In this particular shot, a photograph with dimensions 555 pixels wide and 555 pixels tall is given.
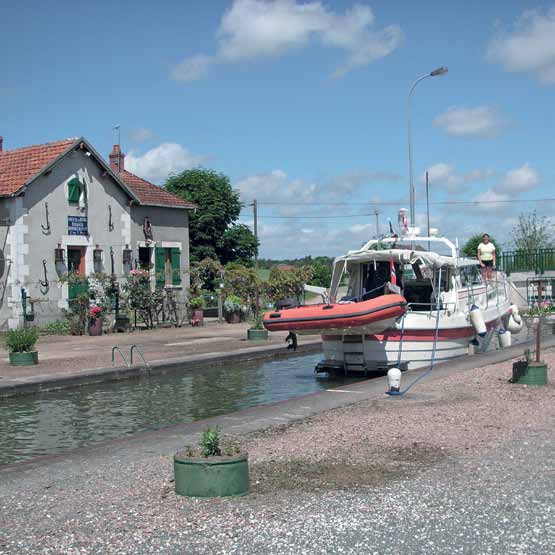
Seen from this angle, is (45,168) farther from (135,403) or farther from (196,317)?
(135,403)

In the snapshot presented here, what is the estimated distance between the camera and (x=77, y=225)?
95.4 ft

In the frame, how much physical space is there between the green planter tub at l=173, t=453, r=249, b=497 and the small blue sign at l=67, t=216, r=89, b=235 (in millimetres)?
23268

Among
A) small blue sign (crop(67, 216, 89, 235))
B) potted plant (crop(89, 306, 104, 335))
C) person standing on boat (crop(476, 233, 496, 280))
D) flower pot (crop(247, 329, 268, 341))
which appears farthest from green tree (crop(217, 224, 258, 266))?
person standing on boat (crop(476, 233, 496, 280))

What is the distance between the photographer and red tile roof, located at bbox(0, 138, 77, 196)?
27266mm

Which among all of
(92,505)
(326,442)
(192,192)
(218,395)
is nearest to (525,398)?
(326,442)

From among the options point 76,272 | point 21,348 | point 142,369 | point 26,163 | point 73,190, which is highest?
point 26,163

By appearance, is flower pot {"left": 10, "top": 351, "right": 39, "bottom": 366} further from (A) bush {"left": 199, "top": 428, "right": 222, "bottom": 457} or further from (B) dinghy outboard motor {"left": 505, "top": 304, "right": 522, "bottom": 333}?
(A) bush {"left": 199, "top": 428, "right": 222, "bottom": 457}

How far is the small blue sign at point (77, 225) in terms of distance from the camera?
28766 mm

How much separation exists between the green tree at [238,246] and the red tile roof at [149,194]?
467 inches

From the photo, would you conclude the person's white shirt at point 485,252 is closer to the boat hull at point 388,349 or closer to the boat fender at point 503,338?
the boat fender at point 503,338

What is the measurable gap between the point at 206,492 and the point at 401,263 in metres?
11.7

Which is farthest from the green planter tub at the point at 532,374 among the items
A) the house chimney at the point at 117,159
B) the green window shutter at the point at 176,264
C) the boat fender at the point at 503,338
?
the house chimney at the point at 117,159

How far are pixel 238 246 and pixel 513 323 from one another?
92.7ft

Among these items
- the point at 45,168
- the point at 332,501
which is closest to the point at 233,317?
the point at 45,168
